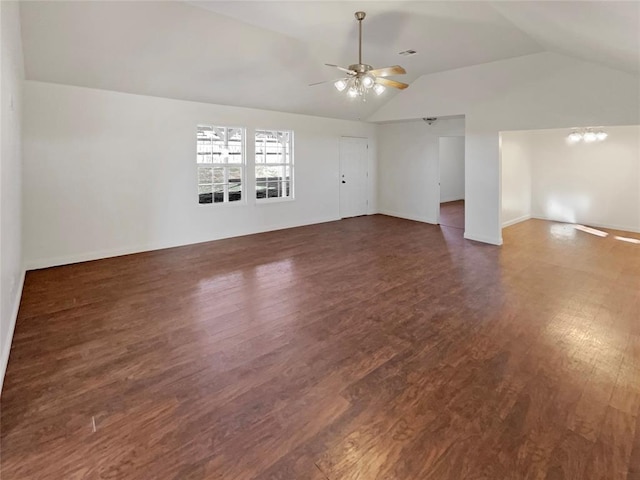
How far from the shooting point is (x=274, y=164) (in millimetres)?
7598

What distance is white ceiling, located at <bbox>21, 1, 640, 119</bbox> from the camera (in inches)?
142

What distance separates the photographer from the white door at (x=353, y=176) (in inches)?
349

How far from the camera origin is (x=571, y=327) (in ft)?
10.5

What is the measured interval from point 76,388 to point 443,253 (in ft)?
16.8

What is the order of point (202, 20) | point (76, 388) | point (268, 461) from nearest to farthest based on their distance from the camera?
point (268, 461) < point (76, 388) < point (202, 20)

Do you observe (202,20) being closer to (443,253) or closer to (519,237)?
(443,253)

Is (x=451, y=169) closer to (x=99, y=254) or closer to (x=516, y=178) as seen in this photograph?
(x=516, y=178)

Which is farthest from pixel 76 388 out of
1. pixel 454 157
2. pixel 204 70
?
pixel 454 157

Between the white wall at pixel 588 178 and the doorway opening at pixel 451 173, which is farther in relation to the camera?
the doorway opening at pixel 451 173

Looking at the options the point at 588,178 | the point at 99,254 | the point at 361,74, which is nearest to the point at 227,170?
the point at 99,254

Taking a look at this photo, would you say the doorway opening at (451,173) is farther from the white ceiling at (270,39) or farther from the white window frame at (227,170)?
the white window frame at (227,170)

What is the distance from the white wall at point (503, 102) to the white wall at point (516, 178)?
154 centimetres

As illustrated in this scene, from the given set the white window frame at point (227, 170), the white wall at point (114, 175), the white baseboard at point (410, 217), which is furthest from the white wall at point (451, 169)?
the white window frame at point (227, 170)

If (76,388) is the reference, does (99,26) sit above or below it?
above
